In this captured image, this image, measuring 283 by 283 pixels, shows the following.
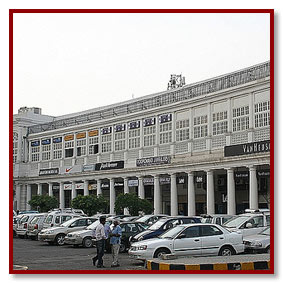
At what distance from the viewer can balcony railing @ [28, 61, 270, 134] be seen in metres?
40.4

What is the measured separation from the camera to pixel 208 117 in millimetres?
44438

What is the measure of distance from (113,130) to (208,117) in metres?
14.0

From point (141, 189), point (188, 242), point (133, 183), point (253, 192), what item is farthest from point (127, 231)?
point (133, 183)

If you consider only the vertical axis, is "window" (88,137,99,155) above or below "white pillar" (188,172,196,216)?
above

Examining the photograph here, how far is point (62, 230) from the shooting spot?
29641 millimetres

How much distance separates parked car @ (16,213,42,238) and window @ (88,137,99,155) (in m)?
22.8

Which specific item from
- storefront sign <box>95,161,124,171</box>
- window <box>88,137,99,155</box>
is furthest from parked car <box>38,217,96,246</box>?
window <box>88,137,99,155</box>

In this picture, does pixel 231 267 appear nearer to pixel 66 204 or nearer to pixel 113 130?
pixel 113 130

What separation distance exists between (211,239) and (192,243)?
0.70 metres

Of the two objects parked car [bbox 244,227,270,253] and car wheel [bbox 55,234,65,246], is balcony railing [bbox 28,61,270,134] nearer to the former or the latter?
car wheel [bbox 55,234,65,246]

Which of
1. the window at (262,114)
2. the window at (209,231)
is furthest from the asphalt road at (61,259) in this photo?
the window at (262,114)

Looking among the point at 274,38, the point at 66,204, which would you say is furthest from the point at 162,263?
the point at 66,204

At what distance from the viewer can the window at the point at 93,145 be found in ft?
192
